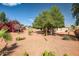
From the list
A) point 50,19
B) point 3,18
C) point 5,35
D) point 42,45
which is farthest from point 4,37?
point 50,19

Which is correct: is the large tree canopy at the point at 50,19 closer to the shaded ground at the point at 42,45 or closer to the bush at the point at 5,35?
the shaded ground at the point at 42,45

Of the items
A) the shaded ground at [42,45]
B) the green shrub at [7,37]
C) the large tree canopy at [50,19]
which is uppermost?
the large tree canopy at [50,19]

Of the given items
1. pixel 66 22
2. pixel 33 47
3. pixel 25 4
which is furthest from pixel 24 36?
pixel 66 22

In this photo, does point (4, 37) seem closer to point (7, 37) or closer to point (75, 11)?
point (7, 37)

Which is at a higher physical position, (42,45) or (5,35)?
(5,35)

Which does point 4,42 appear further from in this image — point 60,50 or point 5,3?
point 60,50

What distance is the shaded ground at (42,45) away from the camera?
8.79ft

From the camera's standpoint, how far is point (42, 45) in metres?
2.74

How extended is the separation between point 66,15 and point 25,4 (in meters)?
0.58

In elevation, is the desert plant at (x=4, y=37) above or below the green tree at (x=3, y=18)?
below

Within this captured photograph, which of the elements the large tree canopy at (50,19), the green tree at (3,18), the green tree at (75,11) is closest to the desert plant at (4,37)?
the green tree at (3,18)

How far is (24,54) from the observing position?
8.79ft

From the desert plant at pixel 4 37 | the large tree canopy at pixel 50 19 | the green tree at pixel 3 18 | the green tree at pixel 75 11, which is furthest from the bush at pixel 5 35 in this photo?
the green tree at pixel 75 11

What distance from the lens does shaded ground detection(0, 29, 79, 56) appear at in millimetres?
2680
